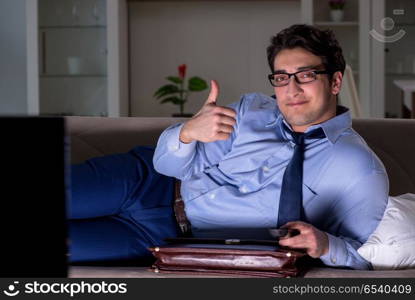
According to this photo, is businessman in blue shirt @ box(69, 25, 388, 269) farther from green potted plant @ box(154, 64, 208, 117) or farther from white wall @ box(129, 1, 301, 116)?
white wall @ box(129, 1, 301, 116)

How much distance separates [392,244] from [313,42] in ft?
1.58

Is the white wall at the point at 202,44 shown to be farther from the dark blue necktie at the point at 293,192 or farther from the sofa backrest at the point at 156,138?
the dark blue necktie at the point at 293,192

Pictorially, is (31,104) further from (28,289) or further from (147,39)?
(28,289)

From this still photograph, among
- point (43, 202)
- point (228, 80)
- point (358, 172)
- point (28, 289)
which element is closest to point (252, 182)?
point (358, 172)

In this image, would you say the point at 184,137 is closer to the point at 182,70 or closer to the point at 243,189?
the point at 243,189

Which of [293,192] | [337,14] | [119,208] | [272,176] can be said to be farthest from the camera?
[337,14]

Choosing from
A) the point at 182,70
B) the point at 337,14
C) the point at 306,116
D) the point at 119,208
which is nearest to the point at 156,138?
the point at 119,208

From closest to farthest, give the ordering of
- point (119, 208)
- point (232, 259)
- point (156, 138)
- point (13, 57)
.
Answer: point (232, 259) < point (119, 208) < point (156, 138) < point (13, 57)

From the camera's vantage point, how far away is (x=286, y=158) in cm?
150

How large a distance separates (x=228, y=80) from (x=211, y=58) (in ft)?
0.60

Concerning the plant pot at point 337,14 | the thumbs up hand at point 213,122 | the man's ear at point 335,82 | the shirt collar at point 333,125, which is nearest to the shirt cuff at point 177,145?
the thumbs up hand at point 213,122

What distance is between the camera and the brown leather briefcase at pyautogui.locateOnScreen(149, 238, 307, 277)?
3.99ft

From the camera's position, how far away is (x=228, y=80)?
448 centimetres

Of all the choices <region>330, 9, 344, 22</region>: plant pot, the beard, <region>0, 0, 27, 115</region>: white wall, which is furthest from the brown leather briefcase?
<region>0, 0, 27, 115</region>: white wall
